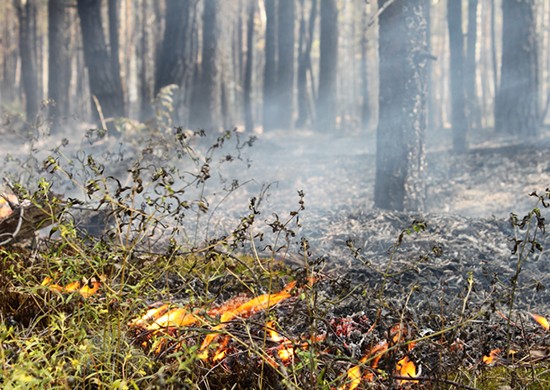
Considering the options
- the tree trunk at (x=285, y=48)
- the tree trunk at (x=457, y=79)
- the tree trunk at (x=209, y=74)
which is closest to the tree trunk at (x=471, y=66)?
the tree trunk at (x=457, y=79)

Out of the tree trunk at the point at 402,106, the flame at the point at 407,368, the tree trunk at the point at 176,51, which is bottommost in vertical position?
the flame at the point at 407,368

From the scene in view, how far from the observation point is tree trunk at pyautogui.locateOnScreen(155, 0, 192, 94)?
42.0 ft

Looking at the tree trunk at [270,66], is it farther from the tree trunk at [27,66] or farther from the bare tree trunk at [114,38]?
the tree trunk at [27,66]

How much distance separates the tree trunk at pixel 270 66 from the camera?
65.3 feet

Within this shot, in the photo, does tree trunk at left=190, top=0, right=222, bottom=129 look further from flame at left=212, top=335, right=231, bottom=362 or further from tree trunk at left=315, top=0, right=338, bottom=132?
flame at left=212, top=335, right=231, bottom=362

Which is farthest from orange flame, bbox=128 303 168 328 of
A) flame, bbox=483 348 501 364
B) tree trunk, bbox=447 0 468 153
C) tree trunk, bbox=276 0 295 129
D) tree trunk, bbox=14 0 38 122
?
tree trunk, bbox=276 0 295 129

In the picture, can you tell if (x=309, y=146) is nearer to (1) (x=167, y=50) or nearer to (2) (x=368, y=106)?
(1) (x=167, y=50)

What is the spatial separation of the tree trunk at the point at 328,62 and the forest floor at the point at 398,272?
429cm

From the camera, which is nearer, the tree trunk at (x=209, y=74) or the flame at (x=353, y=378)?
the flame at (x=353, y=378)

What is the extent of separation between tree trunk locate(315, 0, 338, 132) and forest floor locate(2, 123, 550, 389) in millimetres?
4286

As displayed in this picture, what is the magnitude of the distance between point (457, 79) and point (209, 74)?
16.8 feet

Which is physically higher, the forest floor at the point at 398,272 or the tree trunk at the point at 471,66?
the tree trunk at the point at 471,66

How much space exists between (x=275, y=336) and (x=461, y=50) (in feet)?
39.3

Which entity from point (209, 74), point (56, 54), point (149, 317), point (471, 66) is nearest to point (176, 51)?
point (209, 74)
